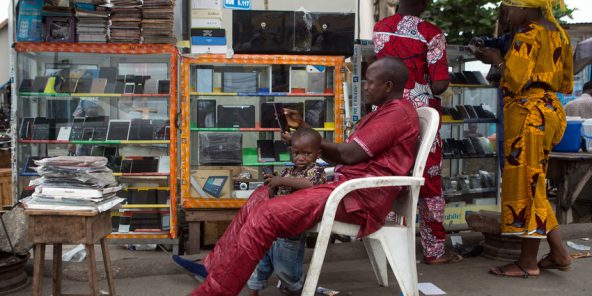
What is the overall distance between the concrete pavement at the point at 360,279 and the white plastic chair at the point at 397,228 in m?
0.65

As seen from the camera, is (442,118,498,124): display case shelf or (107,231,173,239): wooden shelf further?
(442,118,498,124): display case shelf

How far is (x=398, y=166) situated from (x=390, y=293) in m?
1.00

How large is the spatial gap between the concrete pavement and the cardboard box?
0.94 metres

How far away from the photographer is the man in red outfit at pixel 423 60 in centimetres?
379

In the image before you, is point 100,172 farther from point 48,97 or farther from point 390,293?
point 48,97

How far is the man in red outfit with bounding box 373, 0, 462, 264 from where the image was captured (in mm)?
3791

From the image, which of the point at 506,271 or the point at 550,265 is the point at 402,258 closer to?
the point at 506,271

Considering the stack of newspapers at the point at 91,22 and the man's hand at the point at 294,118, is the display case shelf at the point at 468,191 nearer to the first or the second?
the man's hand at the point at 294,118

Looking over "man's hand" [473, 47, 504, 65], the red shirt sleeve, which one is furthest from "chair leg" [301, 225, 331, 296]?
"man's hand" [473, 47, 504, 65]

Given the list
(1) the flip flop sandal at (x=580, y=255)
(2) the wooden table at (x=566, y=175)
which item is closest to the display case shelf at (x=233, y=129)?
(2) the wooden table at (x=566, y=175)

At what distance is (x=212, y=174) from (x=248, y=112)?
2.14ft

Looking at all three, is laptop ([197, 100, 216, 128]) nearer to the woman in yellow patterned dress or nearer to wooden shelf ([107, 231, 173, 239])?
wooden shelf ([107, 231, 173, 239])

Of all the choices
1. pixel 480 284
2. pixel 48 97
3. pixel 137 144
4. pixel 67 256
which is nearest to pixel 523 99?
pixel 480 284

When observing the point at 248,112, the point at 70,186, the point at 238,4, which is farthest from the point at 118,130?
the point at 70,186
